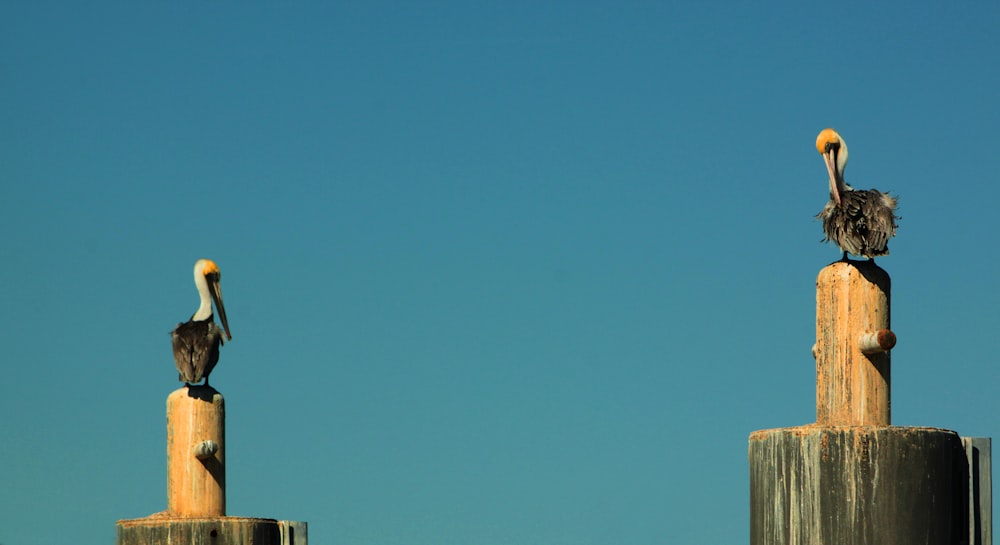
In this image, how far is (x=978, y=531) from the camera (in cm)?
488

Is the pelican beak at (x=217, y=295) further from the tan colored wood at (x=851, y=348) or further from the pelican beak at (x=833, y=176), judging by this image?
the tan colored wood at (x=851, y=348)

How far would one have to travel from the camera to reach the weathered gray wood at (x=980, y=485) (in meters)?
4.88

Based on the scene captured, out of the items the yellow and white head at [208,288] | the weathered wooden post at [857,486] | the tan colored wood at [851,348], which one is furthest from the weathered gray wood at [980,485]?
the yellow and white head at [208,288]

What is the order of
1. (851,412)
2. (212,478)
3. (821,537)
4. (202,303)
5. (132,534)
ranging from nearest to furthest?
(821,537)
(851,412)
(132,534)
(212,478)
(202,303)

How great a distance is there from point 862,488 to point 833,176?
3.18 metres

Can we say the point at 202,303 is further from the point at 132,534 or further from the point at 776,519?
the point at 776,519

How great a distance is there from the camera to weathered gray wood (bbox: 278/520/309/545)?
6578mm

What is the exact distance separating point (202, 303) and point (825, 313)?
6.75 m

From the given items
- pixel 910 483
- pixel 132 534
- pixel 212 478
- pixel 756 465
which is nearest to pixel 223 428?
pixel 212 478

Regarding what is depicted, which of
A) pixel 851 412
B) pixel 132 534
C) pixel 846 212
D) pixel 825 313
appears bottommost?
pixel 132 534

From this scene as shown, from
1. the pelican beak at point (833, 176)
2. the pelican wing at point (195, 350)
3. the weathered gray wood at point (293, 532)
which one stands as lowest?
the weathered gray wood at point (293, 532)

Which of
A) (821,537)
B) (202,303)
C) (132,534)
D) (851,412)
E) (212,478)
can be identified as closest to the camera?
(821,537)

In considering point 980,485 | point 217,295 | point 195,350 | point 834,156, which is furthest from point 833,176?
point 217,295

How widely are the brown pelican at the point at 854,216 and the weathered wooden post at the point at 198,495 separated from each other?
10.5 ft
